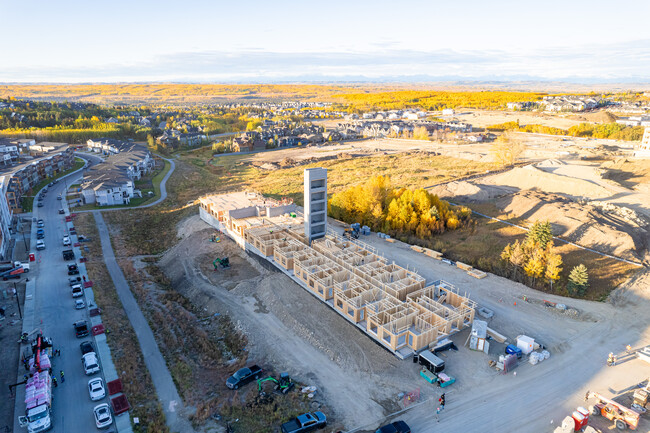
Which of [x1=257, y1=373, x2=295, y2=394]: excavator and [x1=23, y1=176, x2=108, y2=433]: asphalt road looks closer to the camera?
[x1=23, y1=176, x2=108, y2=433]: asphalt road

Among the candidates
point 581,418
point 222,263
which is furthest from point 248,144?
point 581,418

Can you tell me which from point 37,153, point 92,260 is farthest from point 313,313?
point 37,153

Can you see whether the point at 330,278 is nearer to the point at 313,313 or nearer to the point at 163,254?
the point at 313,313

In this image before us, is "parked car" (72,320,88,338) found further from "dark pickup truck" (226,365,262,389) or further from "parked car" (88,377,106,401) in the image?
"dark pickup truck" (226,365,262,389)

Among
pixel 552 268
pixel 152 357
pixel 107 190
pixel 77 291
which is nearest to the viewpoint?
pixel 152 357

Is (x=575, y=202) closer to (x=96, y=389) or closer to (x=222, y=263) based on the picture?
(x=222, y=263)

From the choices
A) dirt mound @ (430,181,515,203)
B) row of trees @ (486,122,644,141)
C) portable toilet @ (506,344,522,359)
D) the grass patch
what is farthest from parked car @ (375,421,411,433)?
row of trees @ (486,122,644,141)
